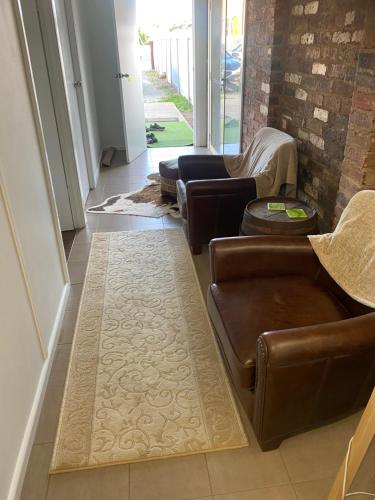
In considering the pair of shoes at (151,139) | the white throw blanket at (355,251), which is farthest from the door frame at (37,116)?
the pair of shoes at (151,139)

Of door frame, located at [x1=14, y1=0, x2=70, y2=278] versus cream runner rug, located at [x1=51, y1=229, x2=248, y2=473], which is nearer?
cream runner rug, located at [x1=51, y1=229, x2=248, y2=473]

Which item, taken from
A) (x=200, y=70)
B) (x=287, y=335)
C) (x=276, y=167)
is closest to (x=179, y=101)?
(x=200, y=70)

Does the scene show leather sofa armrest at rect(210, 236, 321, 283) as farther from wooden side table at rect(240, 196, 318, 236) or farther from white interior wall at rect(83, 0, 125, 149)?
white interior wall at rect(83, 0, 125, 149)

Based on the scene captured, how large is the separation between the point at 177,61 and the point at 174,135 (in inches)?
237

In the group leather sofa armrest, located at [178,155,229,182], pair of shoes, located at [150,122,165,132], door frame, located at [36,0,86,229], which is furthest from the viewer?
pair of shoes, located at [150,122,165,132]

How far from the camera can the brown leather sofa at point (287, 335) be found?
3.91 ft

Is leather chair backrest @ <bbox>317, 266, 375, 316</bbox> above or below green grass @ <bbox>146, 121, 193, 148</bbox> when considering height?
above

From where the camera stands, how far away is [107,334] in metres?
2.04

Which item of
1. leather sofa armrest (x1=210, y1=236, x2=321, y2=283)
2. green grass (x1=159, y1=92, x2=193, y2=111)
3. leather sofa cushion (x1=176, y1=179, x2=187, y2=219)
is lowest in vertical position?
green grass (x1=159, y1=92, x2=193, y2=111)

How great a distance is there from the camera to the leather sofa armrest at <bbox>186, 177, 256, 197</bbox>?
250 centimetres

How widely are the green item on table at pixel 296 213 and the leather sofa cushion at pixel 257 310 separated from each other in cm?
44

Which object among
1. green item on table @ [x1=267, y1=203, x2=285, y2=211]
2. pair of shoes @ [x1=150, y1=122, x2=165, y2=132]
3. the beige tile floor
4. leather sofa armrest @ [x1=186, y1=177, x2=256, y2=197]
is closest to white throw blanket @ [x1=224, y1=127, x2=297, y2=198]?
leather sofa armrest @ [x1=186, y1=177, x2=256, y2=197]

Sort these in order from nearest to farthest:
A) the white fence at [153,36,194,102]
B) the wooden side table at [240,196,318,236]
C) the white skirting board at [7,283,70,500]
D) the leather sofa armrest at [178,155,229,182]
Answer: the white skirting board at [7,283,70,500] → the wooden side table at [240,196,318,236] → the leather sofa armrest at [178,155,229,182] → the white fence at [153,36,194,102]

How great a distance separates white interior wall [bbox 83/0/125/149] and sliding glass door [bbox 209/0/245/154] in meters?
1.25
